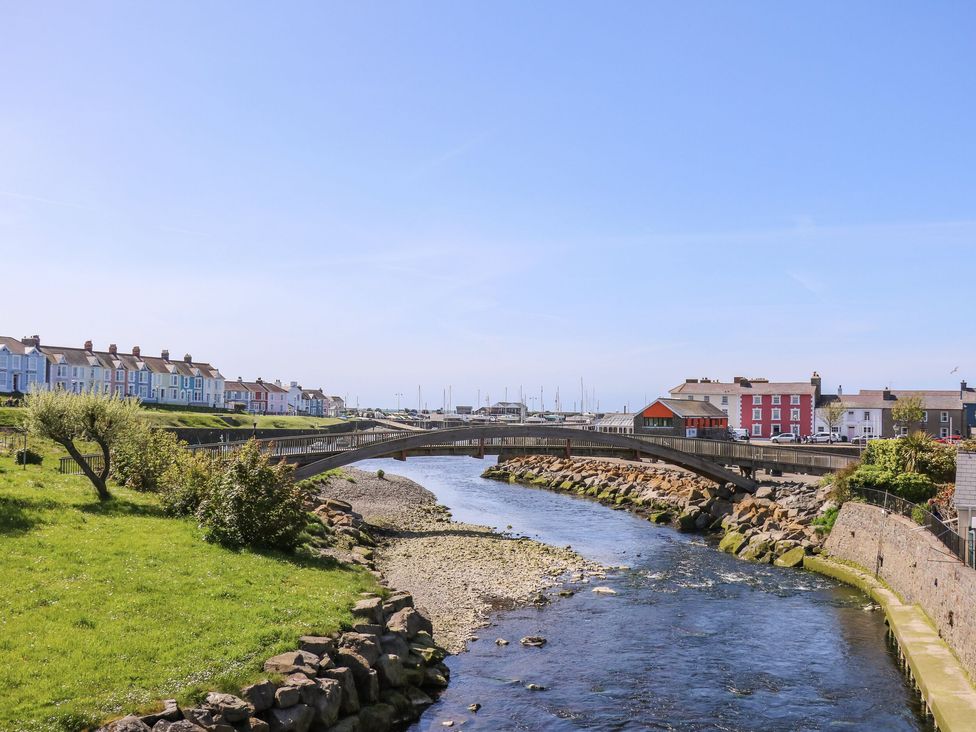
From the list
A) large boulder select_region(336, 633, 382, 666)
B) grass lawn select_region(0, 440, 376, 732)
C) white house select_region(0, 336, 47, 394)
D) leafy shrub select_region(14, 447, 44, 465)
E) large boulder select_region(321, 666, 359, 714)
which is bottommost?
large boulder select_region(321, 666, 359, 714)

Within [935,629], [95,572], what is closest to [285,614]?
[95,572]

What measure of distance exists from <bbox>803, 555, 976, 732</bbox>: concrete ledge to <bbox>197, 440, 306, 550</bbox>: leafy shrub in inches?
803

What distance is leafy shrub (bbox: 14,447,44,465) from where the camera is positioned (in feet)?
123

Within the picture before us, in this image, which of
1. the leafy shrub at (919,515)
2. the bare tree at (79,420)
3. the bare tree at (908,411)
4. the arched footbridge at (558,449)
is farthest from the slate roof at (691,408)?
the bare tree at (79,420)

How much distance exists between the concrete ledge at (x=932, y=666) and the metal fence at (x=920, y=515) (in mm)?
2709

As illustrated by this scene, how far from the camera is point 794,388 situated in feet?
329

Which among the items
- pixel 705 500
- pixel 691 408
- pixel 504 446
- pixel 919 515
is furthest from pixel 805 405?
pixel 919 515

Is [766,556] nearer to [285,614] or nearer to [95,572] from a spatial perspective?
[285,614]

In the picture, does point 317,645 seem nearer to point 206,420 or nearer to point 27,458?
point 27,458

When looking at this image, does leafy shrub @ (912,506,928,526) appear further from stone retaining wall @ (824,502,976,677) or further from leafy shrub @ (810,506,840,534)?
leafy shrub @ (810,506,840,534)

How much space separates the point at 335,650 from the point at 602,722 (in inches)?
275

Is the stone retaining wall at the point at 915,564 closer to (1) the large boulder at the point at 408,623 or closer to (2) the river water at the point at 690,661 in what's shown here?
(2) the river water at the point at 690,661

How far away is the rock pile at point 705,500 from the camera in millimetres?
40875

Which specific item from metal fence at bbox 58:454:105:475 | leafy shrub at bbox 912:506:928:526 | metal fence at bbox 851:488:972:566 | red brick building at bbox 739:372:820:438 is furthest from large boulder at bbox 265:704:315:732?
red brick building at bbox 739:372:820:438
